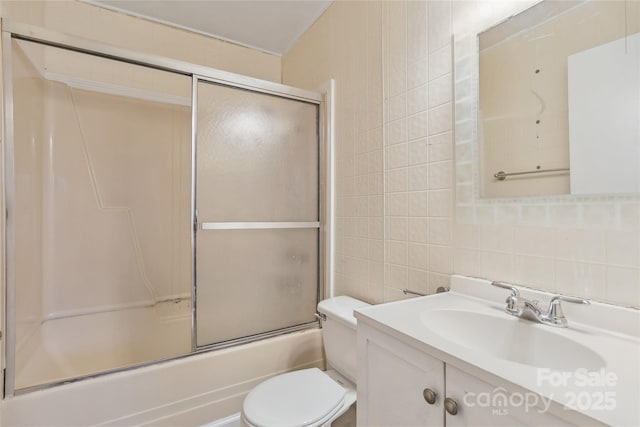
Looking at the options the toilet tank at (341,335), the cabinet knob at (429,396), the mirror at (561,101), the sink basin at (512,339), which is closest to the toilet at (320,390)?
the toilet tank at (341,335)

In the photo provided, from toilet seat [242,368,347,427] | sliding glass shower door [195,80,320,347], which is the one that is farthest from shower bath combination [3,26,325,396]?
toilet seat [242,368,347,427]

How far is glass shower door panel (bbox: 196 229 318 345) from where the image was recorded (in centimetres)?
159

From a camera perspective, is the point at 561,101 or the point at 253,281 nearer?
the point at 561,101

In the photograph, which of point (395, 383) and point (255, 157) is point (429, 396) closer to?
point (395, 383)

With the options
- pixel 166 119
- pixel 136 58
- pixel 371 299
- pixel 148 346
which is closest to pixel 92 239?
pixel 148 346

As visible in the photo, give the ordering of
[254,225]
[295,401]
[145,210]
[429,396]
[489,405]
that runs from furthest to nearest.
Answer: [145,210], [254,225], [295,401], [429,396], [489,405]

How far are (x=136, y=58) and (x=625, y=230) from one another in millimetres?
1957

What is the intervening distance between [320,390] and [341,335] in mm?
242

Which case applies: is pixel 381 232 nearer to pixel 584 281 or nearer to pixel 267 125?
pixel 584 281

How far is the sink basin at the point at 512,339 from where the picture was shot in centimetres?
68

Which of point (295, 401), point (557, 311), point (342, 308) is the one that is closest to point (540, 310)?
point (557, 311)

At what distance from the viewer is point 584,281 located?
0.78 metres

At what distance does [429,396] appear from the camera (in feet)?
2.13

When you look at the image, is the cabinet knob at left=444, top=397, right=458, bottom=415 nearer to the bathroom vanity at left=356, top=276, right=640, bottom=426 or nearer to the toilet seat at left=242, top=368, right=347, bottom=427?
the bathroom vanity at left=356, top=276, right=640, bottom=426
